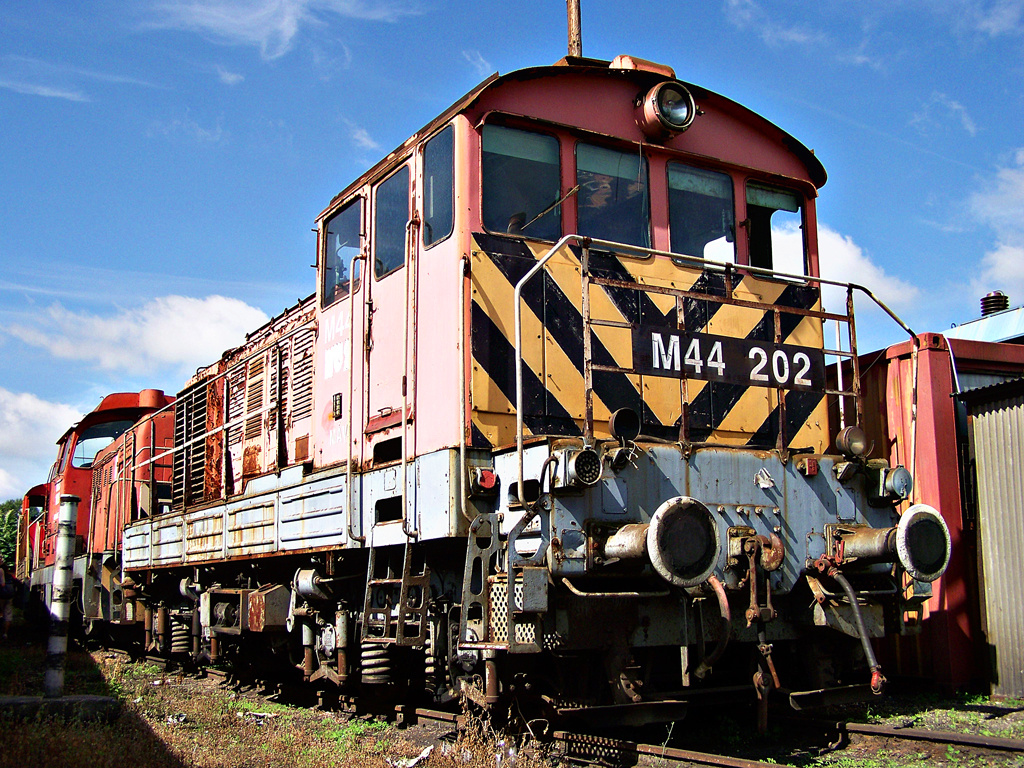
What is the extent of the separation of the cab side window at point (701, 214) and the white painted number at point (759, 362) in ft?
3.41

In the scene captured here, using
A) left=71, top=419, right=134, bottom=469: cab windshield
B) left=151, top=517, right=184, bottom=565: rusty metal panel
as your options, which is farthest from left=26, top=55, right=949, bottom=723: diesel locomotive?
left=71, top=419, right=134, bottom=469: cab windshield

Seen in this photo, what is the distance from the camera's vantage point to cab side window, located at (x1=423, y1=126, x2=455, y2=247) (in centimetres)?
597

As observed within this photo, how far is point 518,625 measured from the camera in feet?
16.2

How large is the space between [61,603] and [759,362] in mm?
5446

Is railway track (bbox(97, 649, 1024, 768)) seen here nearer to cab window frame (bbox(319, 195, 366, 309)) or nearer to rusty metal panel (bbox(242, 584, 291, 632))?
rusty metal panel (bbox(242, 584, 291, 632))

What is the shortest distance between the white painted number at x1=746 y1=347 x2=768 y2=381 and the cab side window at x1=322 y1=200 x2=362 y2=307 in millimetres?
2928

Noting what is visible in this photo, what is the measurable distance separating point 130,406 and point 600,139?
39.4 ft

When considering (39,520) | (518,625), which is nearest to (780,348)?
(518,625)

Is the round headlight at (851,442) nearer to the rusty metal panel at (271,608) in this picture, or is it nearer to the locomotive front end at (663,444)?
the locomotive front end at (663,444)

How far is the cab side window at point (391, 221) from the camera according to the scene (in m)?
6.52

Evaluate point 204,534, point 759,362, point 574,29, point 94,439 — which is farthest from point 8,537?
point 759,362

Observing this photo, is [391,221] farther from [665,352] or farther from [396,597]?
[396,597]

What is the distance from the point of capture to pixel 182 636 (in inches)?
394

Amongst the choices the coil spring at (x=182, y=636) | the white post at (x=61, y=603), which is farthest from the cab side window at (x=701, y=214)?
the coil spring at (x=182, y=636)
